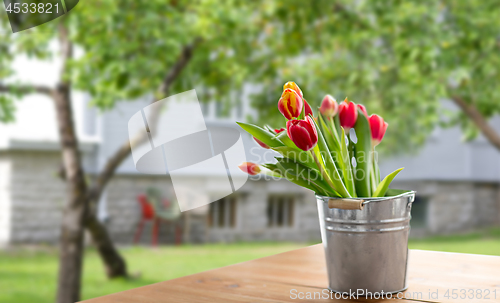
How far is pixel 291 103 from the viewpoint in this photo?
769 mm

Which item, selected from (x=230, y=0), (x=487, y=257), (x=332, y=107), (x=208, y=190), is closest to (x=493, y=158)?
(x=208, y=190)

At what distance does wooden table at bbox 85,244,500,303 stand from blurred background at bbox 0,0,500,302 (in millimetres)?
2322

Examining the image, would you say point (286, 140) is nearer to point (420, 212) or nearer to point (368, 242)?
point (368, 242)

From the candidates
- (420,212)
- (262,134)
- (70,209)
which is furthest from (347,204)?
(420,212)

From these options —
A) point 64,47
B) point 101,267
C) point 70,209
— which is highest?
point 64,47

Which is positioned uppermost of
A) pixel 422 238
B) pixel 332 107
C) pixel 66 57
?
pixel 66 57

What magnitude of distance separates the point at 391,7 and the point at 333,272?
3129mm

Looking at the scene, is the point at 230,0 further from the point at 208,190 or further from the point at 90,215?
the point at 208,190

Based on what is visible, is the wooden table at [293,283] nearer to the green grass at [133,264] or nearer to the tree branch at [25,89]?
the tree branch at [25,89]

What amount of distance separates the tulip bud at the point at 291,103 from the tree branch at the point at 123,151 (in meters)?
2.90

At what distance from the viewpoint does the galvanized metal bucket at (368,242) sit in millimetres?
779

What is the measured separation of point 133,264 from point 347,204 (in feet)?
14.4

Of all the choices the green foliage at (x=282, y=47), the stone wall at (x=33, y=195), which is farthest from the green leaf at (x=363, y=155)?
the stone wall at (x=33, y=195)

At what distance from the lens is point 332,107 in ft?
2.71
